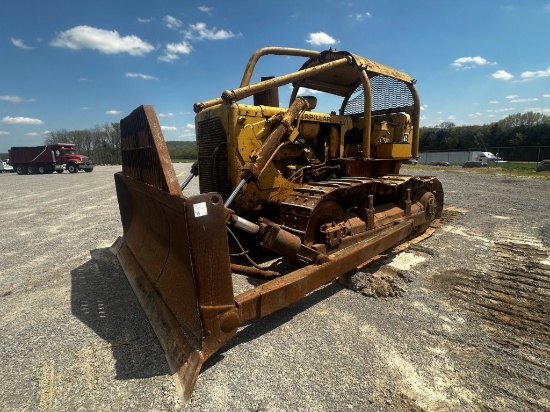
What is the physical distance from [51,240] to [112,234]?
46.5 inches

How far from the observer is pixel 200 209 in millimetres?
2369

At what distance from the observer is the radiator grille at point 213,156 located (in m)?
4.48

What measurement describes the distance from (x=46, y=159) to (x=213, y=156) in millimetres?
34764

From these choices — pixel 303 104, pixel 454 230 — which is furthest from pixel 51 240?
pixel 454 230

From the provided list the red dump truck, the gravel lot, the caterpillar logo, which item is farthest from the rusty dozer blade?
the red dump truck

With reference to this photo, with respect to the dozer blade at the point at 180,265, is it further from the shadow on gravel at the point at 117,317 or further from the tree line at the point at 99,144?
the tree line at the point at 99,144

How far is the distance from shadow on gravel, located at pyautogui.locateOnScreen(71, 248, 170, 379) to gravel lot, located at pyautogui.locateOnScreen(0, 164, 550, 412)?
0.06 ft

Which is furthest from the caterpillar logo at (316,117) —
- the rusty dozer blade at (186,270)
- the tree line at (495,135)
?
the tree line at (495,135)

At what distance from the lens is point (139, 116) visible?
3262mm

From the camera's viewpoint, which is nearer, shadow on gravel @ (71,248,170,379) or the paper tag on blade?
the paper tag on blade

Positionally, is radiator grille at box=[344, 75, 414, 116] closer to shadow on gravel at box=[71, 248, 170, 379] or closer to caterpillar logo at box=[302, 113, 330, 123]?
caterpillar logo at box=[302, 113, 330, 123]

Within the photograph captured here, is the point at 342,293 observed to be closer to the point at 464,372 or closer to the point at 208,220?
the point at 464,372

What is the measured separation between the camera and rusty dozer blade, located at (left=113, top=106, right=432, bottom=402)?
2410 millimetres

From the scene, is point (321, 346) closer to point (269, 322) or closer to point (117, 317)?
point (269, 322)
